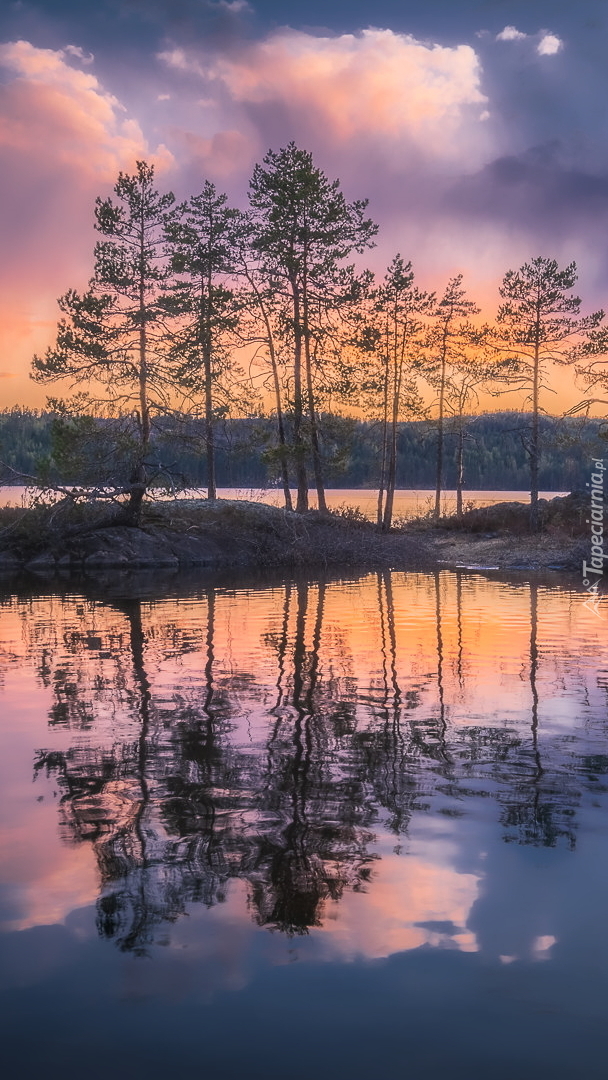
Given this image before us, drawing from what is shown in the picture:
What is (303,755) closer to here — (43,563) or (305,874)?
(305,874)

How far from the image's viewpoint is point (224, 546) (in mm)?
35938

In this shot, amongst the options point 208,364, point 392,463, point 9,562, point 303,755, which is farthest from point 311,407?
point 303,755

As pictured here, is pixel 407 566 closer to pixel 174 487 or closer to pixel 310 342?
pixel 174 487

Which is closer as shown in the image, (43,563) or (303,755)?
(303,755)

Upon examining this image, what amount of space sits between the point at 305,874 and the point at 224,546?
30.6 metres

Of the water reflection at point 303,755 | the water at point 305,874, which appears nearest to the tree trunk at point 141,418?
the water reflection at point 303,755

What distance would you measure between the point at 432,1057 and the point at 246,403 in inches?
1505

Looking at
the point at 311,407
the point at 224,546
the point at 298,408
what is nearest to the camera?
the point at 224,546

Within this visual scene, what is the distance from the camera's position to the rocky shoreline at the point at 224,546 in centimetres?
3347

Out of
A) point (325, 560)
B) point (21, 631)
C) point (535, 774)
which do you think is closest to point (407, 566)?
point (325, 560)

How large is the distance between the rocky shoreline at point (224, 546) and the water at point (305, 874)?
2160 centimetres

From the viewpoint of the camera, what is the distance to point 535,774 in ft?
25.4

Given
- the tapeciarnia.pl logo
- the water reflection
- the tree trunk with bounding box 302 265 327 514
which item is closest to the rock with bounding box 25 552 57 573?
the tree trunk with bounding box 302 265 327 514

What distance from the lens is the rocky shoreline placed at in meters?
33.5
